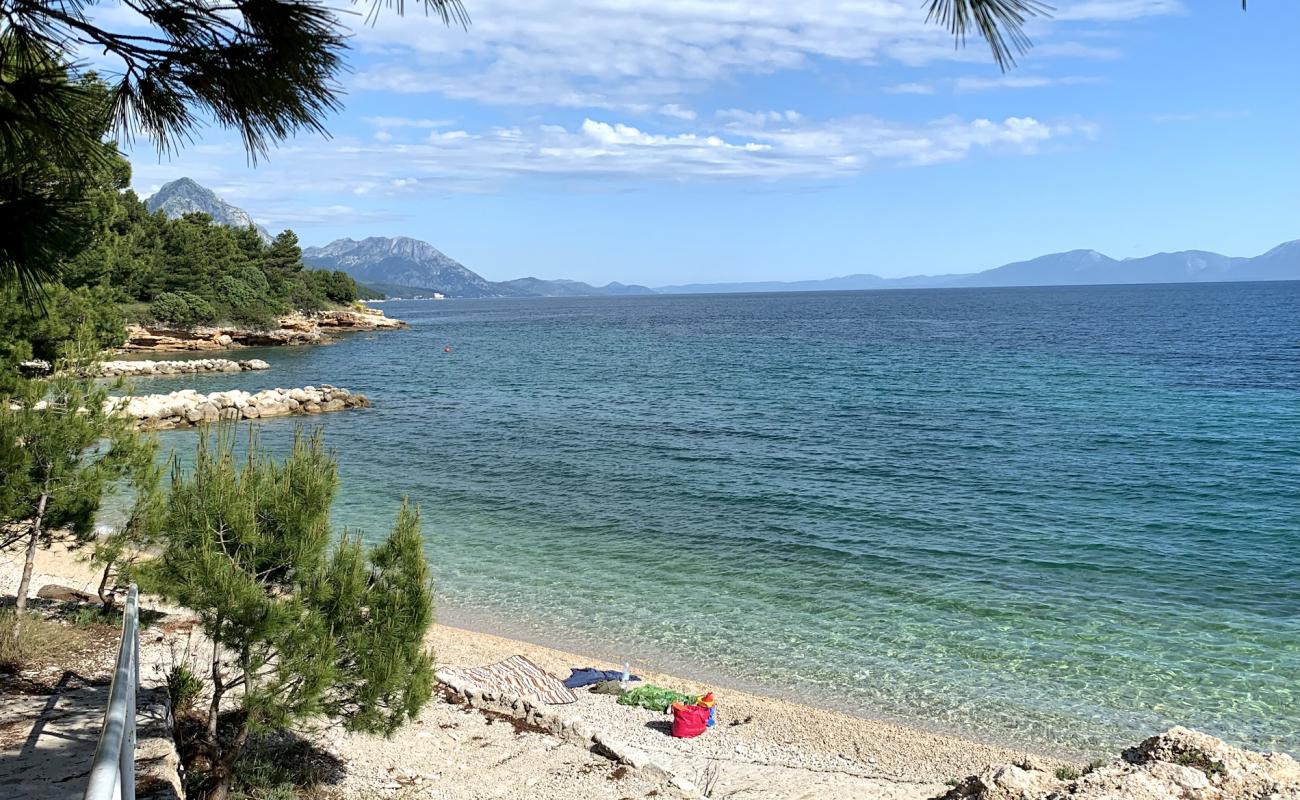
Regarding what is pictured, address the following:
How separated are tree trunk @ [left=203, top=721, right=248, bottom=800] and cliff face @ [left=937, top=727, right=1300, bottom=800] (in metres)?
5.98

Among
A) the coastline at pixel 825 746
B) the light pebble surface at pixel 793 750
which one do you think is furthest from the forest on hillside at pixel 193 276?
the coastline at pixel 825 746

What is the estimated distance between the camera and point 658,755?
1070 centimetres

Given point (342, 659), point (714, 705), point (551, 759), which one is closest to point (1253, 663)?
point (714, 705)

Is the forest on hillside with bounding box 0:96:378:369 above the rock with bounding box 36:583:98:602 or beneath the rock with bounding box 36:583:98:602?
above

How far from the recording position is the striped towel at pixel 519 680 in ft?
39.4

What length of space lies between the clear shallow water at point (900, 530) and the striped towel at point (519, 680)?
8.01 ft

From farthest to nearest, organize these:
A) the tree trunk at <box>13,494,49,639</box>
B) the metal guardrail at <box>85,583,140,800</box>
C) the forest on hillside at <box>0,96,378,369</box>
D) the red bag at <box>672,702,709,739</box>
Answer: the forest on hillside at <box>0,96,378,369</box> → the red bag at <box>672,702,709,739</box> → the tree trunk at <box>13,494,49,639</box> → the metal guardrail at <box>85,583,140,800</box>

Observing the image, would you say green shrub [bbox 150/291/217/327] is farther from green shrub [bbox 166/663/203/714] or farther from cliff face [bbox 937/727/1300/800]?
cliff face [bbox 937/727/1300/800]

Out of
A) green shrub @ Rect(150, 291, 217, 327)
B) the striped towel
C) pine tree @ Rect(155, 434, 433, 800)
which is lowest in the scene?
the striped towel

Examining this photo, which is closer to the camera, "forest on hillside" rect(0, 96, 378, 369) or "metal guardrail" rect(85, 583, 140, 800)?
"metal guardrail" rect(85, 583, 140, 800)

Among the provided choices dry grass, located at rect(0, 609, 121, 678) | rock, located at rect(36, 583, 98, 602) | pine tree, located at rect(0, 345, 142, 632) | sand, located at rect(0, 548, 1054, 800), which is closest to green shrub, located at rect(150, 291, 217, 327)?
rock, located at rect(36, 583, 98, 602)

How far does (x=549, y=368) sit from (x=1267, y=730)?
51.9 m

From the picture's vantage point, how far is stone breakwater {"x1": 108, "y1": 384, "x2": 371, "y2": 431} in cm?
3600

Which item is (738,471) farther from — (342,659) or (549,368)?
(549,368)
